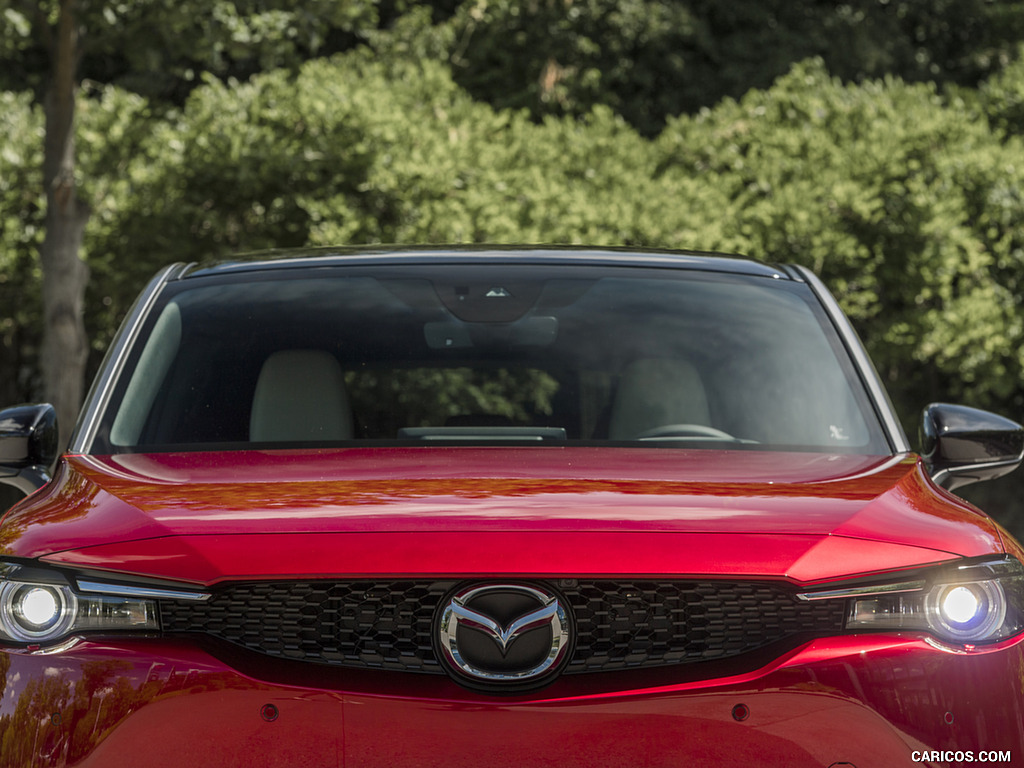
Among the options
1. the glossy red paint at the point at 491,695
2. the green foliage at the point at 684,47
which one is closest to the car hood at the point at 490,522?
the glossy red paint at the point at 491,695

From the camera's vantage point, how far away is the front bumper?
2104 millimetres

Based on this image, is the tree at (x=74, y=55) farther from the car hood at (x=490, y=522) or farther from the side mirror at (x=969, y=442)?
the car hood at (x=490, y=522)

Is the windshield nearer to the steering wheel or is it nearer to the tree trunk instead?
the steering wheel

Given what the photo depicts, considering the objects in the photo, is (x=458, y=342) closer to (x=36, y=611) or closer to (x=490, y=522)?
(x=490, y=522)

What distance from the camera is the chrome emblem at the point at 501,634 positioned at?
7.10 feet

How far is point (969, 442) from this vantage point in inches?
133

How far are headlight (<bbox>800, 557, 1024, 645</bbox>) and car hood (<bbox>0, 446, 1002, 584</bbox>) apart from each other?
0.11ft

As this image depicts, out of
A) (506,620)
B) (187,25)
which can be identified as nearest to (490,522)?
(506,620)

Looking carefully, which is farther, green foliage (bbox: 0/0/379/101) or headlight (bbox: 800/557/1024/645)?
green foliage (bbox: 0/0/379/101)

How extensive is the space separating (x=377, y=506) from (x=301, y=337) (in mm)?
1341

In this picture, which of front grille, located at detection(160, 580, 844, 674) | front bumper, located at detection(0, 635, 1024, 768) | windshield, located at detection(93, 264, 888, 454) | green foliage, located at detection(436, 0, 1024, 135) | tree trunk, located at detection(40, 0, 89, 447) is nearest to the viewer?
front bumper, located at detection(0, 635, 1024, 768)

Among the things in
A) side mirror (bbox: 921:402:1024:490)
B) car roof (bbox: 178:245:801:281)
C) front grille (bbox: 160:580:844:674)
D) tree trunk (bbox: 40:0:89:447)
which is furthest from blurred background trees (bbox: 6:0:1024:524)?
front grille (bbox: 160:580:844:674)

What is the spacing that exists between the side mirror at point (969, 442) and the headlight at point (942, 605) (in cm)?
107

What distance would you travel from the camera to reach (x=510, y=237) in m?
14.5
